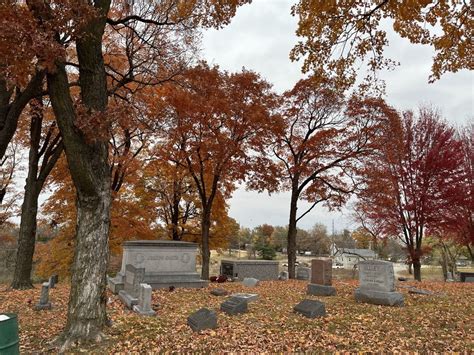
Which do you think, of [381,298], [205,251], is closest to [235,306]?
[381,298]

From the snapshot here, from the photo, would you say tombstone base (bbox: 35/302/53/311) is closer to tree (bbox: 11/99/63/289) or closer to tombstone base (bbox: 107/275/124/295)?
tombstone base (bbox: 107/275/124/295)

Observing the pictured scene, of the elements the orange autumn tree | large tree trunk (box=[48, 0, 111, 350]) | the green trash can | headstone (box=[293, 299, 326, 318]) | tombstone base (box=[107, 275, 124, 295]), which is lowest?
tombstone base (box=[107, 275, 124, 295])

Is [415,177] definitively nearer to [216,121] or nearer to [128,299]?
[216,121]

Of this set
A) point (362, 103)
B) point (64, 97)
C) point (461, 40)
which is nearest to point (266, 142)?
point (362, 103)

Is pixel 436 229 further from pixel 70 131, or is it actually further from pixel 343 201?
pixel 70 131

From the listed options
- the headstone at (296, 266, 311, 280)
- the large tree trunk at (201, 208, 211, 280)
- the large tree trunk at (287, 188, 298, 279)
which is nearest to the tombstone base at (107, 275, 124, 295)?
the large tree trunk at (201, 208, 211, 280)

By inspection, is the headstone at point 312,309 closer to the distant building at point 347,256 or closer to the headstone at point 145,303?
the headstone at point 145,303

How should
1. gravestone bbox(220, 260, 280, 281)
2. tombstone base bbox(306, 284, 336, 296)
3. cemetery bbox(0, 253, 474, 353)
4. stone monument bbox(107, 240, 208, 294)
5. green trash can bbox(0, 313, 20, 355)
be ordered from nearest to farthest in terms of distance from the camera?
1. green trash can bbox(0, 313, 20, 355)
2. cemetery bbox(0, 253, 474, 353)
3. tombstone base bbox(306, 284, 336, 296)
4. stone monument bbox(107, 240, 208, 294)
5. gravestone bbox(220, 260, 280, 281)

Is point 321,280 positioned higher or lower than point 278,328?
higher

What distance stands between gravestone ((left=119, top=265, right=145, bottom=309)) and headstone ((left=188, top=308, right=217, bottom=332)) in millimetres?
2967

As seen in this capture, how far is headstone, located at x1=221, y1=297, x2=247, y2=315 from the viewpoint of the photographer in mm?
A: 8492

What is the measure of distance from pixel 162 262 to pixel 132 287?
3906mm

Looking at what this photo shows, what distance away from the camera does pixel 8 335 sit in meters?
4.56

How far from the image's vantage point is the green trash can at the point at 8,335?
14.7ft
